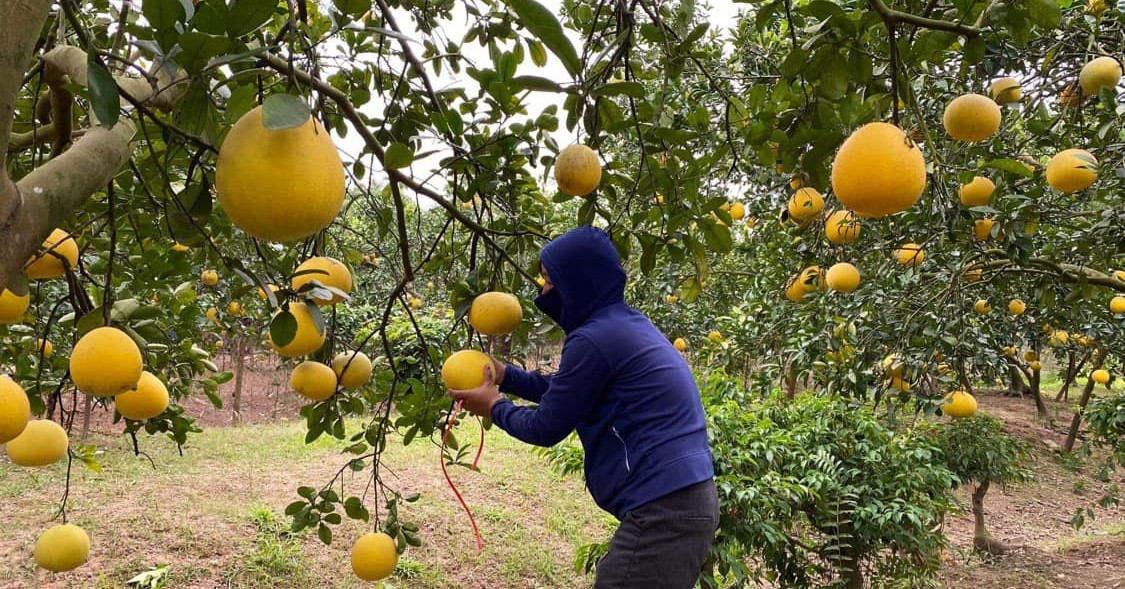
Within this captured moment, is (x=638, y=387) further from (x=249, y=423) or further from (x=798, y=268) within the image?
(x=249, y=423)

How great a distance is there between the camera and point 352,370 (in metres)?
1.75

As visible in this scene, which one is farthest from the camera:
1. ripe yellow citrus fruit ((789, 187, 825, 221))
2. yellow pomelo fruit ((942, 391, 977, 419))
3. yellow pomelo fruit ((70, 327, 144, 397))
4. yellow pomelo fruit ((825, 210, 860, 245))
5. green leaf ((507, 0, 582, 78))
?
yellow pomelo fruit ((942, 391, 977, 419))

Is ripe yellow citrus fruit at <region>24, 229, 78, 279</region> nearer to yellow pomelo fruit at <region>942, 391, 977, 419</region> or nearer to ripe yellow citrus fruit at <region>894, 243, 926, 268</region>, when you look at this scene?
ripe yellow citrus fruit at <region>894, 243, 926, 268</region>

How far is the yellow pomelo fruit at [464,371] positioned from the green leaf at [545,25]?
83 cm

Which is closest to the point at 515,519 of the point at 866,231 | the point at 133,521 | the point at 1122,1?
the point at 133,521

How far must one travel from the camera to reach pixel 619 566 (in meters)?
1.73

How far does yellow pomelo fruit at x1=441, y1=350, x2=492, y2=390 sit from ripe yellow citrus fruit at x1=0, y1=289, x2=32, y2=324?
80 cm

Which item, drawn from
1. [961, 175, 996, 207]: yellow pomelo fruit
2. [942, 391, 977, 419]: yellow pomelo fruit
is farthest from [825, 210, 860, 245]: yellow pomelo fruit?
[942, 391, 977, 419]: yellow pomelo fruit

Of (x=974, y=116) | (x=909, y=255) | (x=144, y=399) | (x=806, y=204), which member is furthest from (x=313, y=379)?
(x=909, y=255)

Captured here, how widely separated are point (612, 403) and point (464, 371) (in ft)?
1.41

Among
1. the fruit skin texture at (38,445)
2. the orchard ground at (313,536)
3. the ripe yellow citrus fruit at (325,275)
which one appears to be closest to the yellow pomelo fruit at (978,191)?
the ripe yellow citrus fruit at (325,275)

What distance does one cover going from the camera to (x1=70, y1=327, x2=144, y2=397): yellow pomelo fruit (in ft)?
3.57

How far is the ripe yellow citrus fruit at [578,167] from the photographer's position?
57.1 inches

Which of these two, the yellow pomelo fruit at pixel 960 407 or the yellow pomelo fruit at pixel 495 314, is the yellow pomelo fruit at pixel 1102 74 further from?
the yellow pomelo fruit at pixel 960 407
